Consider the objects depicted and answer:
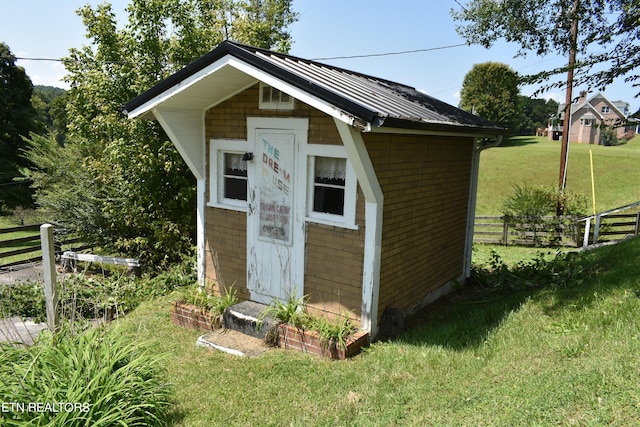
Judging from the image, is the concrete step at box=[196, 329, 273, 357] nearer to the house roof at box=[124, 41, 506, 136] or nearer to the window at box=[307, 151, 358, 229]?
the window at box=[307, 151, 358, 229]

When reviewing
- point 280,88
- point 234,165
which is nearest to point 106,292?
point 234,165

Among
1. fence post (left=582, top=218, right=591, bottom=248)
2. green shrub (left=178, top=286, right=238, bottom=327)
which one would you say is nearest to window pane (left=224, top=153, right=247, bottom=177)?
green shrub (left=178, top=286, right=238, bottom=327)

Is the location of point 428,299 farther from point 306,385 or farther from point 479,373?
point 306,385

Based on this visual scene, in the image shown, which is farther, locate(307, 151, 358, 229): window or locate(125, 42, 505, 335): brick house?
locate(307, 151, 358, 229): window

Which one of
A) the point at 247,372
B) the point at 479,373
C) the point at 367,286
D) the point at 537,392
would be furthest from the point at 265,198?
the point at 537,392

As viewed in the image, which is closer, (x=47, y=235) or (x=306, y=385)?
(x=47, y=235)

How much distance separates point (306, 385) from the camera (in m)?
4.81

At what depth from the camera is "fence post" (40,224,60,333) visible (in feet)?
14.8

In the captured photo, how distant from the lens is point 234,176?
Result: 7.09 metres

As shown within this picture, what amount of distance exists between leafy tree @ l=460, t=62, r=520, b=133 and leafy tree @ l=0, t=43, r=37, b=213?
3716 cm

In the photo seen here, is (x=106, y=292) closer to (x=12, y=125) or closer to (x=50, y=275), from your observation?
(x=50, y=275)

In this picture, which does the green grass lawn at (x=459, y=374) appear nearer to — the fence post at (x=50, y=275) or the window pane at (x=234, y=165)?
the fence post at (x=50, y=275)

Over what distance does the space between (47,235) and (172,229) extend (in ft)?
19.2

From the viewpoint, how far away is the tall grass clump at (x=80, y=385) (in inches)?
137
